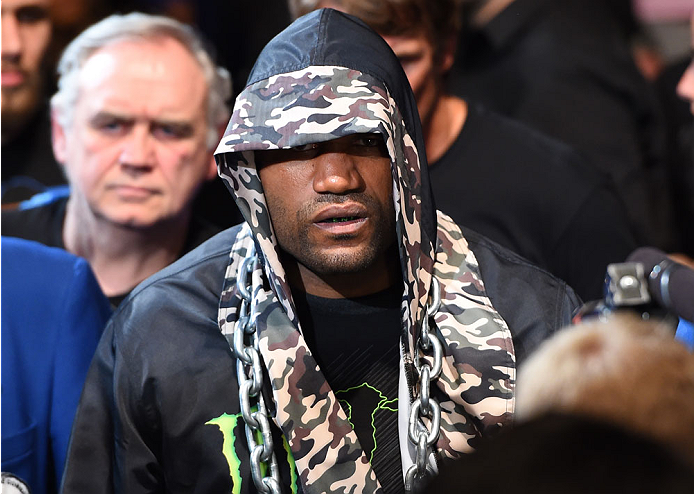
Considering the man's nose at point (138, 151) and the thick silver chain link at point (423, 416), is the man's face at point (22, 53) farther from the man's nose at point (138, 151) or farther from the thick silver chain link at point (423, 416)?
the thick silver chain link at point (423, 416)

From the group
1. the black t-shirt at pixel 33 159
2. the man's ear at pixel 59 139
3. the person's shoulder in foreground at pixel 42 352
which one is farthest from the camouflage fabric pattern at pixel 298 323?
the black t-shirt at pixel 33 159

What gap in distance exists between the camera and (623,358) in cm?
84

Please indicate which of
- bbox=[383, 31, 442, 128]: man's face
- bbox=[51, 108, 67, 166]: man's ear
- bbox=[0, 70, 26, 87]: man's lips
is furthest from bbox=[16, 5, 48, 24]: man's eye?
bbox=[383, 31, 442, 128]: man's face

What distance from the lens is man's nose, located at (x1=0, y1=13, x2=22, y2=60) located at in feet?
9.23

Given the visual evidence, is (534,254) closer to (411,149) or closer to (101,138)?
(411,149)

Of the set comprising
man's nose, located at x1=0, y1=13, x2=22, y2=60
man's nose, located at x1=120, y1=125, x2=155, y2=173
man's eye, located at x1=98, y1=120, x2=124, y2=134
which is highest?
man's nose, located at x1=0, y1=13, x2=22, y2=60

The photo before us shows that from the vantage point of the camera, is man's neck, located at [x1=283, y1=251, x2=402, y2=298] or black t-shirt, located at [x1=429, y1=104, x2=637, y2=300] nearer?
man's neck, located at [x1=283, y1=251, x2=402, y2=298]

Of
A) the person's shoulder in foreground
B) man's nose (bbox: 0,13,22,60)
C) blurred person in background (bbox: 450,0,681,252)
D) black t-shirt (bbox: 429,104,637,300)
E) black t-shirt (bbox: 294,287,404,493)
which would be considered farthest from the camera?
blurred person in background (bbox: 450,0,681,252)

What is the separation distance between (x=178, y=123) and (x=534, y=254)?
3.11ft

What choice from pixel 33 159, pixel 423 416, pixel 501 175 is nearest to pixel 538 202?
pixel 501 175

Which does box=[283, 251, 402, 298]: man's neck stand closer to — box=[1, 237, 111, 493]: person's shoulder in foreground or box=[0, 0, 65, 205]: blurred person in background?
box=[1, 237, 111, 493]: person's shoulder in foreground

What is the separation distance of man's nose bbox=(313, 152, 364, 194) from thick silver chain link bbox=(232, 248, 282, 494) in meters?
0.25

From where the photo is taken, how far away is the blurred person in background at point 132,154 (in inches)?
94.7

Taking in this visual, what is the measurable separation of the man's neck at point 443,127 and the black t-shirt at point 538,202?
0.09 ft
